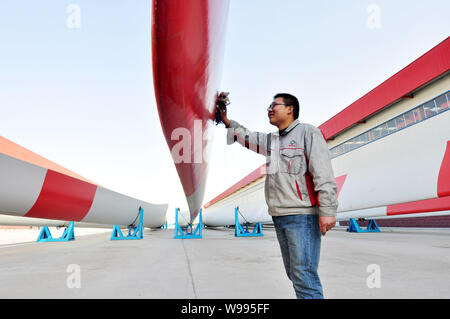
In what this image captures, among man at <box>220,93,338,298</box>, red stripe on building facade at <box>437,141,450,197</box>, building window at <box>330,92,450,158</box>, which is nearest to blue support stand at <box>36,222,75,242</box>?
man at <box>220,93,338,298</box>

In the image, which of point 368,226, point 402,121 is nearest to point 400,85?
point 402,121

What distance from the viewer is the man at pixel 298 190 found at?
1050mm

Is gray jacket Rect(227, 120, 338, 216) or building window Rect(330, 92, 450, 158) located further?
building window Rect(330, 92, 450, 158)

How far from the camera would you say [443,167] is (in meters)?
2.95

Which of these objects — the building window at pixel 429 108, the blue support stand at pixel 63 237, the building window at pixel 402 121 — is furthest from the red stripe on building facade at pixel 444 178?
the blue support stand at pixel 63 237

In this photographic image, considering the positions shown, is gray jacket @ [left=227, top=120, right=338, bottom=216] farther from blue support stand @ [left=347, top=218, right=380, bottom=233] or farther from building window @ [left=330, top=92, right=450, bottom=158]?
blue support stand @ [left=347, top=218, right=380, bottom=233]

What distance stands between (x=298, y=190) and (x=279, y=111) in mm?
457

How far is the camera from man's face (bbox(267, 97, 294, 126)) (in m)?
1.33

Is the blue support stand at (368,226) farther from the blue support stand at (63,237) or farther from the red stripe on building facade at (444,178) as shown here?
the blue support stand at (63,237)

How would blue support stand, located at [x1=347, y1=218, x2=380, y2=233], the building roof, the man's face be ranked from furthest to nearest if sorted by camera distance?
1. blue support stand, located at [x1=347, y1=218, x2=380, y2=233]
2. the building roof
3. the man's face

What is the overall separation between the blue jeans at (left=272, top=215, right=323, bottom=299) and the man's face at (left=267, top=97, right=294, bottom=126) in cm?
54

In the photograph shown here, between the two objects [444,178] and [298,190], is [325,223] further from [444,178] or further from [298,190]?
[444,178]
